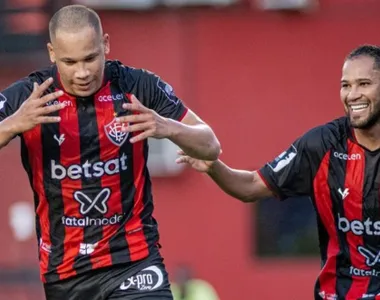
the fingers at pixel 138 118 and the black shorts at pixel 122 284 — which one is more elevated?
the fingers at pixel 138 118

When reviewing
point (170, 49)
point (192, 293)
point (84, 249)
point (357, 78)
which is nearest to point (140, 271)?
point (84, 249)

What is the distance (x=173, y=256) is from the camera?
67.5ft

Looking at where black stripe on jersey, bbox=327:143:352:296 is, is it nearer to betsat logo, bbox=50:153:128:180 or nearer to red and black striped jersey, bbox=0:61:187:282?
red and black striped jersey, bbox=0:61:187:282

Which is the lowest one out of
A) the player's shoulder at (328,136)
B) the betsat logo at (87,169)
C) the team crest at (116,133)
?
the betsat logo at (87,169)

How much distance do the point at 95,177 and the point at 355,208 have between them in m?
1.59

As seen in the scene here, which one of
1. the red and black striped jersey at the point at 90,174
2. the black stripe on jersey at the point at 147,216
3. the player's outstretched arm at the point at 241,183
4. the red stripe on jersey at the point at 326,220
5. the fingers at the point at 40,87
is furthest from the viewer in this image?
the player's outstretched arm at the point at 241,183

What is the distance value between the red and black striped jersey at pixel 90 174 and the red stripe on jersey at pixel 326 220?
99cm

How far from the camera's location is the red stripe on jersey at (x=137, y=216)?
8.87 metres

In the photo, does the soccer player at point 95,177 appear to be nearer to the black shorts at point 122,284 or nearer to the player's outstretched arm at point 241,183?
the black shorts at point 122,284

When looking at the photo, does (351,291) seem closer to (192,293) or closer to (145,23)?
(192,293)

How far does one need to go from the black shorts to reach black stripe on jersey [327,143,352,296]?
1066mm

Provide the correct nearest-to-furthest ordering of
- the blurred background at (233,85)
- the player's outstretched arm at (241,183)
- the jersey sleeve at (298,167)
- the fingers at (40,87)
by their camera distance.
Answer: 1. the fingers at (40,87)
2. the jersey sleeve at (298,167)
3. the player's outstretched arm at (241,183)
4. the blurred background at (233,85)

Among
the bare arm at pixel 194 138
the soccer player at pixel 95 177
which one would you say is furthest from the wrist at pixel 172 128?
the soccer player at pixel 95 177

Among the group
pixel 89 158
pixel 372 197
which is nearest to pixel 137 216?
pixel 89 158
